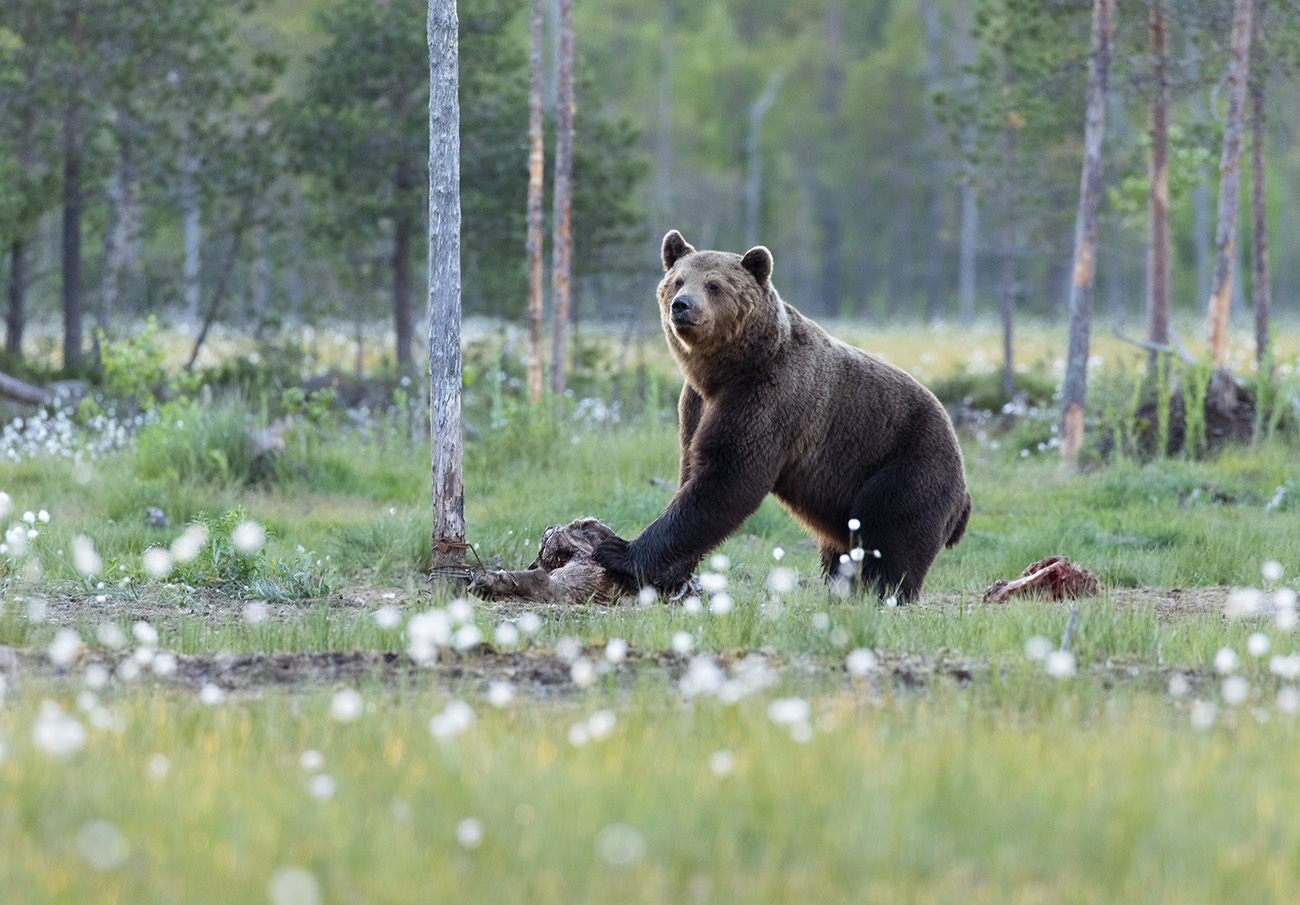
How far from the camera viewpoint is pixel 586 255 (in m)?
22.2

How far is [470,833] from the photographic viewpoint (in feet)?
9.61

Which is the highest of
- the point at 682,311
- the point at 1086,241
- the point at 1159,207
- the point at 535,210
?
the point at 1159,207

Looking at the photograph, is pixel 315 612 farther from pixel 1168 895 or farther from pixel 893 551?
pixel 1168 895

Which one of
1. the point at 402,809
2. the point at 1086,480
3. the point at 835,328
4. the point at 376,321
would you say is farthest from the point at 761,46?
the point at 402,809

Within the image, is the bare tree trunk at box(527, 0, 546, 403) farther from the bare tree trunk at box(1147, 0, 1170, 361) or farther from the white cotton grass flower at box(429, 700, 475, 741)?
the white cotton grass flower at box(429, 700, 475, 741)

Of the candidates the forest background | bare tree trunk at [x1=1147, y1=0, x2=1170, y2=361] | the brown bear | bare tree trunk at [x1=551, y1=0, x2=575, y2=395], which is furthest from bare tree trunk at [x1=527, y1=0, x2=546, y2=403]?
the brown bear

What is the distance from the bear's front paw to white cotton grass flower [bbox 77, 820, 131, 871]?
394cm

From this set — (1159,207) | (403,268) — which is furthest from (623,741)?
(403,268)

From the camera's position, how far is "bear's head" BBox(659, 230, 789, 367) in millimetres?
6729

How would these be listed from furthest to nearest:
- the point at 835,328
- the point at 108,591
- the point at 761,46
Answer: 1. the point at 761,46
2. the point at 835,328
3. the point at 108,591

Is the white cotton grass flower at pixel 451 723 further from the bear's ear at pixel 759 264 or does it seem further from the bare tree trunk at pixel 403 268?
the bare tree trunk at pixel 403 268

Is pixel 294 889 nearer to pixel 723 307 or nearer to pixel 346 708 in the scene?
pixel 346 708

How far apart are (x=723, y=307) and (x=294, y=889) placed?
460 cm

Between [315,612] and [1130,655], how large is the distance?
10.9 ft
